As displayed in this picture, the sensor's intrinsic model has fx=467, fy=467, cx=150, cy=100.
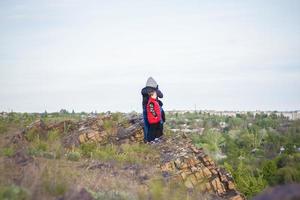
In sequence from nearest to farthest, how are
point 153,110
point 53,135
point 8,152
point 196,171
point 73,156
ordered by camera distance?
point 8,152 → point 73,156 → point 196,171 → point 153,110 → point 53,135

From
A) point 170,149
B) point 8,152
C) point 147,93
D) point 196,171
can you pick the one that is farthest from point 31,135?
point 196,171

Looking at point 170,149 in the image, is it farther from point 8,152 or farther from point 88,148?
point 8,152

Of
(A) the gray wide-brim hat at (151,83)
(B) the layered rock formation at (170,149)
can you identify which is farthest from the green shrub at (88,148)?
(A) the gray wide-brim hat at (151,83)

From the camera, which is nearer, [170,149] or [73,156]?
[73,156]

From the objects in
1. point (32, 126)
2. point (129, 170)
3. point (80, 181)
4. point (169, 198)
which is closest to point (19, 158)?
point (80, 181)

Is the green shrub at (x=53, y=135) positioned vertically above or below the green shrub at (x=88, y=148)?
above

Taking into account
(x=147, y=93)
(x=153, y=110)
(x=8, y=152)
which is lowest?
(x=8, y=152)

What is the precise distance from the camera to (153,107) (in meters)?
14.8

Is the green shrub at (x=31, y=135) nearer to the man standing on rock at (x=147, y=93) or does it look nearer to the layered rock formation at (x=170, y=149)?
the layered rock formation at (x=170, y=149)

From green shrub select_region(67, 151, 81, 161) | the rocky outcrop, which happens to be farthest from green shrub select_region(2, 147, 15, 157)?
the rocky outcrop

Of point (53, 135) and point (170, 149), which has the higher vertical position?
point (53, 135)

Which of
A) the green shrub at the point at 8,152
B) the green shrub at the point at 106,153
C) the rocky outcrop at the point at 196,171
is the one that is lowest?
the rocky outcrop at the point at 196,171

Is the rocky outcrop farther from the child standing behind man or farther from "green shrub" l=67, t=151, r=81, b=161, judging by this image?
"green shrub" l=67, t=151, r=81, b=161

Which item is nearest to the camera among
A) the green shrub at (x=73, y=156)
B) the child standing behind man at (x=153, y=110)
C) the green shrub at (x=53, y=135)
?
the green shrub at (x=73, y=156)
